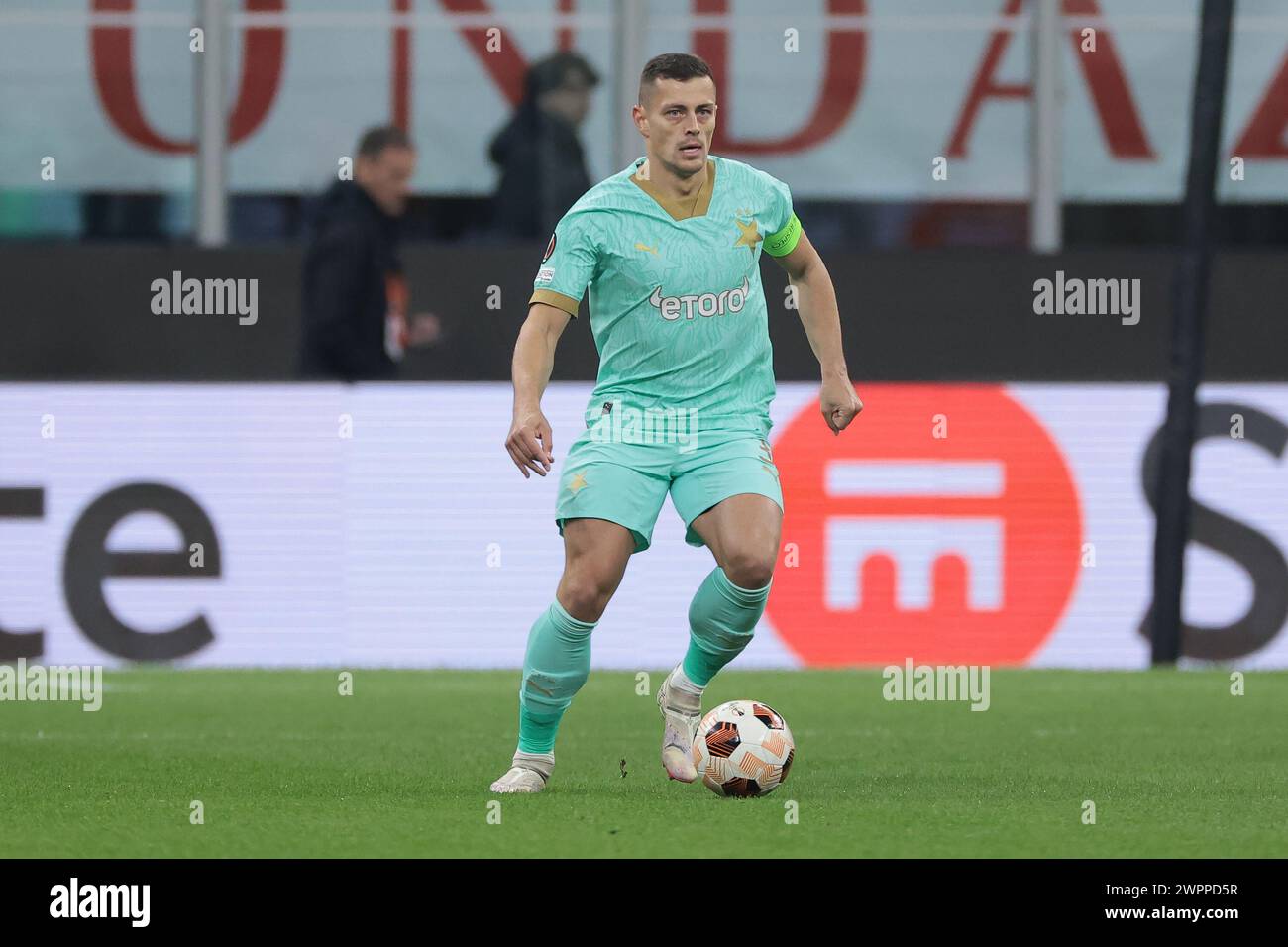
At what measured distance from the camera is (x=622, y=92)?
1423cm

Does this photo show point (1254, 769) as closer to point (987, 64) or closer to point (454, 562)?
point (454, 562)

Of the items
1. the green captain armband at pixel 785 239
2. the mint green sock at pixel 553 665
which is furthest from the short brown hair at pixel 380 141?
the mint green sock at pixel 553 665

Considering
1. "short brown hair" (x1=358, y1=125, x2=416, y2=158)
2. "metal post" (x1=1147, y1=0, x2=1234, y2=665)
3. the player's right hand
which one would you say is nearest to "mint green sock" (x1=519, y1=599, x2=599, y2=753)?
the player's right hand

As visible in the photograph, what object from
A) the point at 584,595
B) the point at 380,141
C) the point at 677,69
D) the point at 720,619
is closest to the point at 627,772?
the point at 720,619

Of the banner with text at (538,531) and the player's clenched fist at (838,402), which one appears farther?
the banner with text at (538,531)

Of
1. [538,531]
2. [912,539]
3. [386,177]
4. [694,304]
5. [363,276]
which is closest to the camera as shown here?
[694,304]

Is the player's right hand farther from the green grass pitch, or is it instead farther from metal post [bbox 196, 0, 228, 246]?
metal post [bbox 196, 0, 228, 246]

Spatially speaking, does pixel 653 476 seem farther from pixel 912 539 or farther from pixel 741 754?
pixel 912 539

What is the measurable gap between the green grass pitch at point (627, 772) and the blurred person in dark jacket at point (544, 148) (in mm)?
2924

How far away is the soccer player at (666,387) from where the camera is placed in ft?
23.8

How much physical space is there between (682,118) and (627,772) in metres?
2.22

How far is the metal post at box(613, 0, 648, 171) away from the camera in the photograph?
1417 centimetres

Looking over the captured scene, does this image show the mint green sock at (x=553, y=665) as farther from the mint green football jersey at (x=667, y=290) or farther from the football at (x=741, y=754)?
the mint green football jersey at (x=667, y=290)

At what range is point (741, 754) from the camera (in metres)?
7.27
